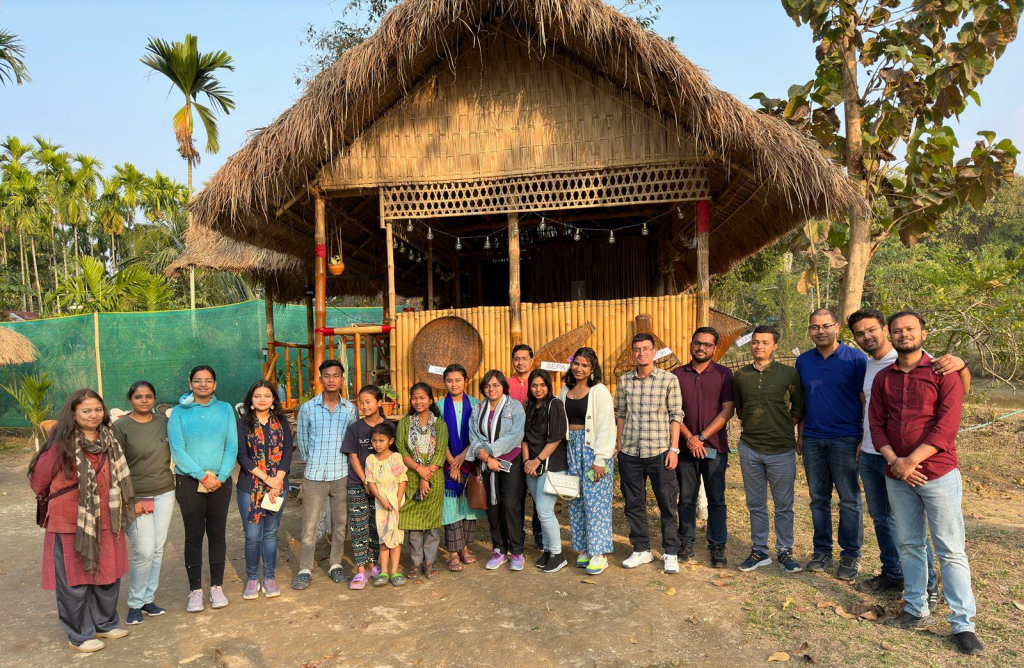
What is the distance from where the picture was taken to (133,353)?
10.9m

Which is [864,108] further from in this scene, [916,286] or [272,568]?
[916,286]

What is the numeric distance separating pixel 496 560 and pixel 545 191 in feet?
11.5

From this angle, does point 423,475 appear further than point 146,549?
Yes

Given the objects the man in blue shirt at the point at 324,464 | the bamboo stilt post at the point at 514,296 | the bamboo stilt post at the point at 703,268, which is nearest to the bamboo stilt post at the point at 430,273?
the bamboo stilt post at the point at 514,296

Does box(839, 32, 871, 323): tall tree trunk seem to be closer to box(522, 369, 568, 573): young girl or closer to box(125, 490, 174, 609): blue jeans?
box(522, 369, 568, 573): young girl

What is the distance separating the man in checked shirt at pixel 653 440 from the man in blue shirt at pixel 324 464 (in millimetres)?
1978

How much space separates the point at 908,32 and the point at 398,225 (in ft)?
22.2

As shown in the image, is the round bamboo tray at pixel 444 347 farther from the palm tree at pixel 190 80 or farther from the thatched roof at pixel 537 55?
the palm tree at pixel 190 80

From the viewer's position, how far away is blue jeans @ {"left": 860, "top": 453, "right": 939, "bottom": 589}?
3.90 metres

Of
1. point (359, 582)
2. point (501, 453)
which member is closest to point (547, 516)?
point (501, 453)

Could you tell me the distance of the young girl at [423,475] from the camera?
4.42 m

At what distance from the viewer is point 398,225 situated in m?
8.24

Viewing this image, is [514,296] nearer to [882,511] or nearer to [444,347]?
[444,347]

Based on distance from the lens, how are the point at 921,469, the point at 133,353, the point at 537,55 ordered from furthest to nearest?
the point at 133,353, the point at 537,55, the point at 921,469
